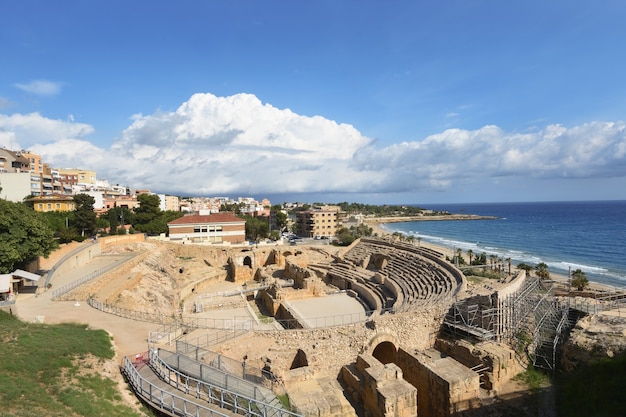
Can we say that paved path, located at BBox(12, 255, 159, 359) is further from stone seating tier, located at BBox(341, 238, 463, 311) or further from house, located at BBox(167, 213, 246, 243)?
house, located at BBox(167, 213, 246, 243)

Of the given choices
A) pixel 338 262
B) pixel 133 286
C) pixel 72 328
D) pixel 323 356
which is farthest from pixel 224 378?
pixel 338 262

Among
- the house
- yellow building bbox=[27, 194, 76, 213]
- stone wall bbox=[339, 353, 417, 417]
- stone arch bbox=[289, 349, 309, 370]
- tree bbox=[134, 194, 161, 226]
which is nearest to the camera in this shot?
stone wall bbox=[339, 353, 417, 417]

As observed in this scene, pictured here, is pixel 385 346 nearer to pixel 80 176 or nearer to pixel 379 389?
pixel 379 389

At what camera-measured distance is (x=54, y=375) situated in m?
10.2

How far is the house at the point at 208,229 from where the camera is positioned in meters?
50.2

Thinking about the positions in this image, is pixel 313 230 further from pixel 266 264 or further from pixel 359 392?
pixel 359 392

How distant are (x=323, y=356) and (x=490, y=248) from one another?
66.1m

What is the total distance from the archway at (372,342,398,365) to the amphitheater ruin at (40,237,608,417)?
2.7 inches

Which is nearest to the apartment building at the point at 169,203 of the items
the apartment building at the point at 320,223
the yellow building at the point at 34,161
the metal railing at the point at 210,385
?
the yellow building at the point at 34,161

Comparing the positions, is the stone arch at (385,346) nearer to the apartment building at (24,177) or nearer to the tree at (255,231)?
the apartment building at (24,177)

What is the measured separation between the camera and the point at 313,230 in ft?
284

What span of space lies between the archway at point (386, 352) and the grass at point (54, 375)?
13.0m

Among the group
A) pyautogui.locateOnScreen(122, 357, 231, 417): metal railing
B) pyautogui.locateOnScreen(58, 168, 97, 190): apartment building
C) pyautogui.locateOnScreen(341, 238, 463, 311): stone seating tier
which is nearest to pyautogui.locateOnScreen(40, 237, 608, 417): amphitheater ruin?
pyautogui.locateOnScreen(122, 357, 231, 417): metal railing

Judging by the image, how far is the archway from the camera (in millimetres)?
18328
